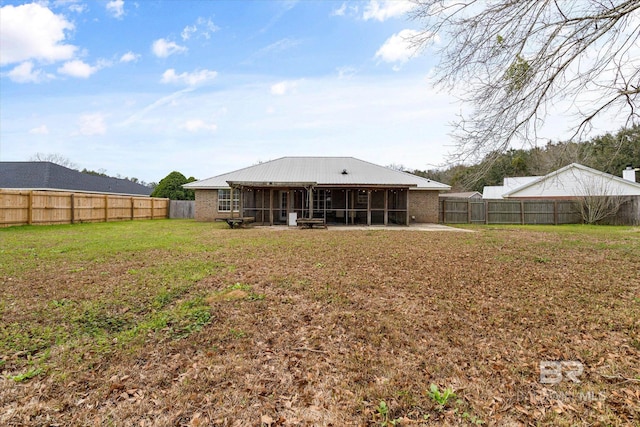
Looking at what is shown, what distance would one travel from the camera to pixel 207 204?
814 inches

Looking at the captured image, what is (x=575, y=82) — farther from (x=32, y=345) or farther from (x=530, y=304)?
(x=32, y=345)

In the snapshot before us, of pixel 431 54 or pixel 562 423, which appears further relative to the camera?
pixel 431 54

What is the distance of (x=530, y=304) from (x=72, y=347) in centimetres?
598

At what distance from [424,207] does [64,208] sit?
21180 millimetres

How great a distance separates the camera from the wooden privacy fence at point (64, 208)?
13.8 metres

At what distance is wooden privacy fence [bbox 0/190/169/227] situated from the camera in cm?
1383

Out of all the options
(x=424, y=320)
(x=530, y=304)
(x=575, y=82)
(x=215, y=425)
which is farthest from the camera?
(x=575, y=82)

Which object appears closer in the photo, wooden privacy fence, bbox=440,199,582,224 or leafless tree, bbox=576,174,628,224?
leafless tree, bbox=576,174,628,224

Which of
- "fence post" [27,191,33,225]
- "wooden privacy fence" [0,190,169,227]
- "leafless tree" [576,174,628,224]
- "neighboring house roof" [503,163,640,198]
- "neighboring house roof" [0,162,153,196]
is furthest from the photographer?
"neighboring house roof" [0,162,153,196]

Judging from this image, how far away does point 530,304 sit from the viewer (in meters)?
4.55

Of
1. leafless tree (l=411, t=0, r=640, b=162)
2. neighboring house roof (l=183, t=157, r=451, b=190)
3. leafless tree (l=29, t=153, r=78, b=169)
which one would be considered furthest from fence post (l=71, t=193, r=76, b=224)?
leafless tree (l=29, t=153, r=78, b=169)

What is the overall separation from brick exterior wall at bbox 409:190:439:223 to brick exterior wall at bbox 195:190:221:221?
13.3 metres

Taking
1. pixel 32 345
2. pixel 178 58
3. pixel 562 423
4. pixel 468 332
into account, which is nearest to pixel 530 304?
pixel 468 332

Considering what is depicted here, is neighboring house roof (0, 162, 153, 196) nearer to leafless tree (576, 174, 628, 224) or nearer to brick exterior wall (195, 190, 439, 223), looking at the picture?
brick exterior wall (195, 190, 439, 223)
